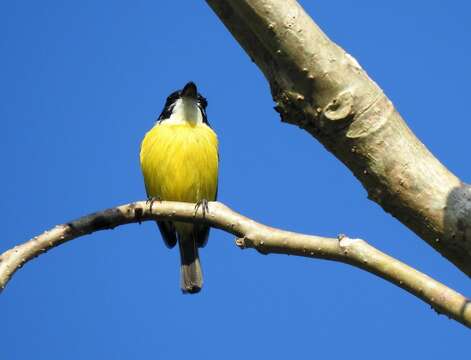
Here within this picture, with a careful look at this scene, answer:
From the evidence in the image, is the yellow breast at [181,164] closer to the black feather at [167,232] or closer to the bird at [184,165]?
the bird at [184,165]

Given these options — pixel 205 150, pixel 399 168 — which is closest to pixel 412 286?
pixel 399 168

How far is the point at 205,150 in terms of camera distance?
6.48 m

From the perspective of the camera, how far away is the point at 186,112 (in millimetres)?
6824

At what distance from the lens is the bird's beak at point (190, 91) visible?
22.8 ft

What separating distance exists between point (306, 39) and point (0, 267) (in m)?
1.39

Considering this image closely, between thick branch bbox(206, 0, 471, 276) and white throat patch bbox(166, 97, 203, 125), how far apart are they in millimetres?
4652

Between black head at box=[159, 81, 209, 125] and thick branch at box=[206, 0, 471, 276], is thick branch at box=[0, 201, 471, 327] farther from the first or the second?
black head at box=[159, 81, 209, 125]

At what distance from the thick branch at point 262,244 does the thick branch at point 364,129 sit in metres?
0.12

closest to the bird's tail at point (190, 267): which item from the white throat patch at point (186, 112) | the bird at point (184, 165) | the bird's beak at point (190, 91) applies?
the bird at point (184, 165)

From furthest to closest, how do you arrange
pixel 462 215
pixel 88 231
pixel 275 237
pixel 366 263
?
1. pixel 88 231
2. pixel 275 237
3. pixel 366 263
4. pixel 462 215

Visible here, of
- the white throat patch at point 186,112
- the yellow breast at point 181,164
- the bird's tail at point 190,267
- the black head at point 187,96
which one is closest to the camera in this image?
the yellow breast at point 181,164

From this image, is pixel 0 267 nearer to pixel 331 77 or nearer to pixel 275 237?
pixel 275 237

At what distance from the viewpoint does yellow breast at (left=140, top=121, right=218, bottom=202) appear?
6.36m

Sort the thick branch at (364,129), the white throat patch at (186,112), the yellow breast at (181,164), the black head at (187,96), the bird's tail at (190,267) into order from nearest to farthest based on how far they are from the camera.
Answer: the thick branch at (364,129) → the yellow breast at (181,164) → the bird's tail at (190,267) → the white throat patch at (186,112) → the black head at (187,96)
